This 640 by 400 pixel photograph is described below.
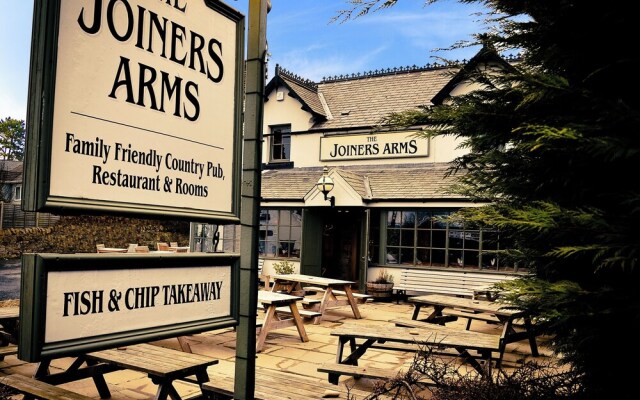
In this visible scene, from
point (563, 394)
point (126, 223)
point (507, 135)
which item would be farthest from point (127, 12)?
point (126, 223)

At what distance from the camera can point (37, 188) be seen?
1486mm

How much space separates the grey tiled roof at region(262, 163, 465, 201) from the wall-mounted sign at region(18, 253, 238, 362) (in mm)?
10327

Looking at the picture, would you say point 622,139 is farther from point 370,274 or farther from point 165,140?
point 370,274

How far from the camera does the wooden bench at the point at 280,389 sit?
3.25 m

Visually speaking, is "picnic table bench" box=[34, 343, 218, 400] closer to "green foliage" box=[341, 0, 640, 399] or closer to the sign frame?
"green foliage" box=[341, 0, 640, 399]

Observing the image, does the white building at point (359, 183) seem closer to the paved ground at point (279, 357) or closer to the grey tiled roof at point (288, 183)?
the grey tiled roof at point (288, 183)

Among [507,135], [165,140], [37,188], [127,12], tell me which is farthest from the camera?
[507,135]

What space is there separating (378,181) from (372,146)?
1.41m

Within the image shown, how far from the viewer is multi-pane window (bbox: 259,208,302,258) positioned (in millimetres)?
14422

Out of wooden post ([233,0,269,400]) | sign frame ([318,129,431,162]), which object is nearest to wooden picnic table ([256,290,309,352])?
wooden post ([233,0,269,400])

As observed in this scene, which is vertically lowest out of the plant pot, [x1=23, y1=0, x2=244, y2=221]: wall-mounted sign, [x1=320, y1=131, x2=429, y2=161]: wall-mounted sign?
the plant pot

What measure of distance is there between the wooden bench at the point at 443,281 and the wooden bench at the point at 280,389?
870 centimetres

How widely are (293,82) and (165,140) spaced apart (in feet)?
48.4

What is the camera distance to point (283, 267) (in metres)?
13.9
